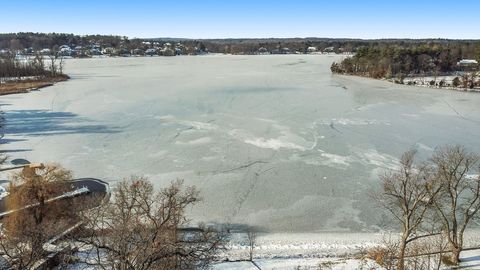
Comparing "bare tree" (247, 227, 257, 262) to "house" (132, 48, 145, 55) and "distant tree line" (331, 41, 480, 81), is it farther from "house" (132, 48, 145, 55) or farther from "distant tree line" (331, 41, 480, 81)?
"house" (132, 48, 145, 55)

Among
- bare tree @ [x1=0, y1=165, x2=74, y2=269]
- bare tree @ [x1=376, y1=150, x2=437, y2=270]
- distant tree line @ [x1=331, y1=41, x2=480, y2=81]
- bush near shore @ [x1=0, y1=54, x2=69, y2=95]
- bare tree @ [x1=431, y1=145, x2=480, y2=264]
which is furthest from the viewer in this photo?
distant tree line @ [x1=331, y1=41, x2=480, y2=81]

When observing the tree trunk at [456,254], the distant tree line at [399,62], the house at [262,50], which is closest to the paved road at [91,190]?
the tree trunk at [456,254]

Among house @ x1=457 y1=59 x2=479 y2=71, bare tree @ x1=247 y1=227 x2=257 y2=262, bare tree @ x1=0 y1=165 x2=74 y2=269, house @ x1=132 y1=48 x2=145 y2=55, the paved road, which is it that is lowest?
bare tree @ x1=247 y1=227 x2=257 y2=262

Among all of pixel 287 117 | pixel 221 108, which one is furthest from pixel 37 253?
pixel 221 108

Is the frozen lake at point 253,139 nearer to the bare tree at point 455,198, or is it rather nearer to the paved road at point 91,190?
the paved road at point 91,190

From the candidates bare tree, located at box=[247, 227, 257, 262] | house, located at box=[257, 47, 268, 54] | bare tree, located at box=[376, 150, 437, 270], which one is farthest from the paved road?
house, located at box=[257, 47, 268, 54]

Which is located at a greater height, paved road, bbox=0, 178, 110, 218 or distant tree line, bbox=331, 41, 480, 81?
distant tree line, bbox=331, 41, 480, 81
